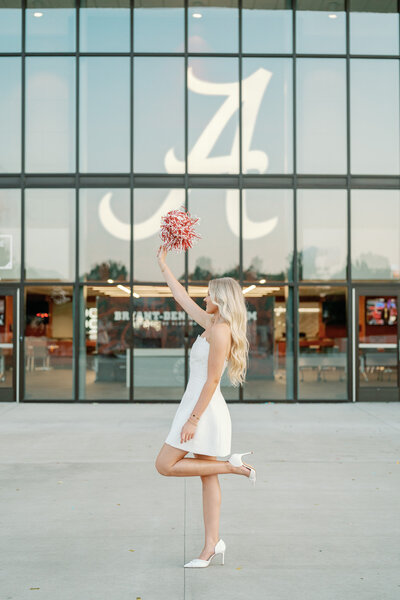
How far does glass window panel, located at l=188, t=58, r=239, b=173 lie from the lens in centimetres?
1491

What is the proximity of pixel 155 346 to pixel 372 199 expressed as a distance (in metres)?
5.31

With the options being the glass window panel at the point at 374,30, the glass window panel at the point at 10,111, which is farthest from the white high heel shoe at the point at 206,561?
the glass window panel at the point at 374,30

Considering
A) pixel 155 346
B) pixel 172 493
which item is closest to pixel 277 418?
pixel 155 346

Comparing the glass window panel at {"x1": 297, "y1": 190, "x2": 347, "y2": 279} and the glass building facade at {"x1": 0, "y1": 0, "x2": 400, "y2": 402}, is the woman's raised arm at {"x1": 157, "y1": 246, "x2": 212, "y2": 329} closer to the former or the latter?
the glass building facade at {"x1": 0, "y1": 0, "x2": 400, "y2": 402}

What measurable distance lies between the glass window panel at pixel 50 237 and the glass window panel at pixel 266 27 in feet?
15.9

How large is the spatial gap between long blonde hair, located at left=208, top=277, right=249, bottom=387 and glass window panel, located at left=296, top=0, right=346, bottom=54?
11529 mm

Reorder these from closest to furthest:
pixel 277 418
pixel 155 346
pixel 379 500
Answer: pixel 379 500
pixel 277 418
pixel 155 346

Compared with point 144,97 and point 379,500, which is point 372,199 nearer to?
point 144,97

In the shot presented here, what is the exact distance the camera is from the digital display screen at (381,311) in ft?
48.7

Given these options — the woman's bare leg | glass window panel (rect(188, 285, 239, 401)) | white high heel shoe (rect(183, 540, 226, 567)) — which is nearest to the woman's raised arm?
the woman's bare leg

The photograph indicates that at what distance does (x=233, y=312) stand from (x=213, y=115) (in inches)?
427

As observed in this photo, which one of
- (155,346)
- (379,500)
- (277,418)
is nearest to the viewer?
(379,500)

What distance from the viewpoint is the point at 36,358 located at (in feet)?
48.1

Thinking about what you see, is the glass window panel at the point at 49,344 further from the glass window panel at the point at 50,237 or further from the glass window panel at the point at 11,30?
the glass window panel at the point at 11,30
